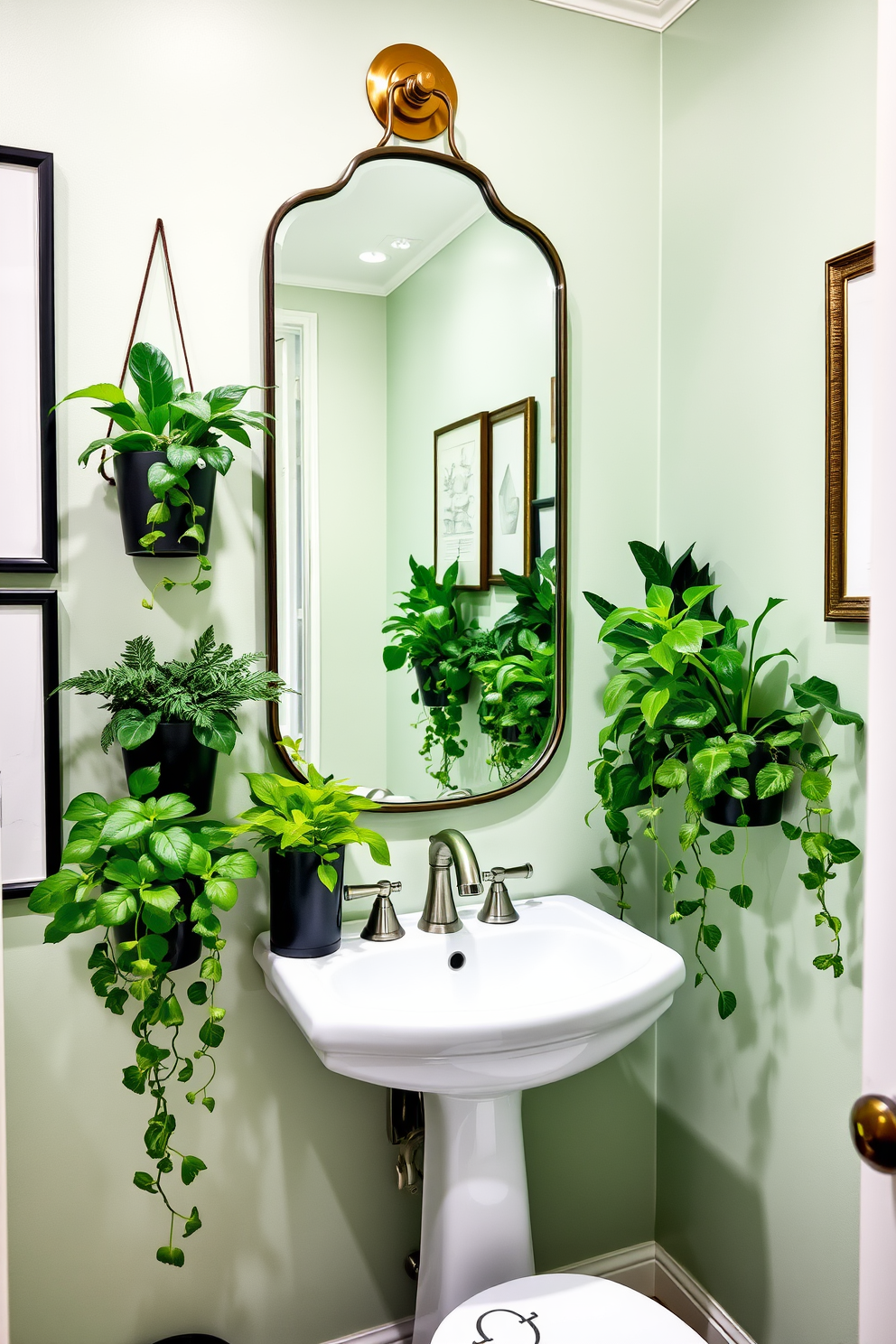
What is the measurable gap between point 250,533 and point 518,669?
0.54 m

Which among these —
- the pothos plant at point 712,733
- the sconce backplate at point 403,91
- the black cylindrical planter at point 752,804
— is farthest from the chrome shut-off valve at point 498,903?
the sconce backplate at point 403,91

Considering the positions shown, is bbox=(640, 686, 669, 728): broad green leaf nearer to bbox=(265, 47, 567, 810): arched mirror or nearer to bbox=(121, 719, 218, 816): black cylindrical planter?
bbox=(265, 47, 567, 810): arched mirror

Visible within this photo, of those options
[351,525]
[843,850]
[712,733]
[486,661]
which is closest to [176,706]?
[351,525]

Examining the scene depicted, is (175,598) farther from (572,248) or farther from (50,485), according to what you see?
(572,248)

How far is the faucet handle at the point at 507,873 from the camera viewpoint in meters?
1.70

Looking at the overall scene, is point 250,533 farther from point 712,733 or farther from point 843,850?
point 843,850

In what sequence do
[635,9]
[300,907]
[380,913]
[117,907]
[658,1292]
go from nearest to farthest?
[117,907] → [300,907] → [380,913] → [635,9] → [658,1292]

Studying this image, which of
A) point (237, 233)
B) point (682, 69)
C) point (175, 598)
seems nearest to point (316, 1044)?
point (175, 598)

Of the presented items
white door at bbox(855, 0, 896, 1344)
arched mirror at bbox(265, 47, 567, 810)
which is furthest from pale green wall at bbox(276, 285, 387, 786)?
white door at bbox(855, 0, 896, 1344)

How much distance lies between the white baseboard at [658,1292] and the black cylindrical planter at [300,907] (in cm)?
78

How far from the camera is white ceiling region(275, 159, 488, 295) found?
1.60 metres

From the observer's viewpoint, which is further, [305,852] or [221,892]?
[305,852]

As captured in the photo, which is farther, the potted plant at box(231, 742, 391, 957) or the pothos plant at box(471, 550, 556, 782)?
the pothos plant at box(471, 550, 556, 782)

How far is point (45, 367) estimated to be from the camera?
4.72 ft
